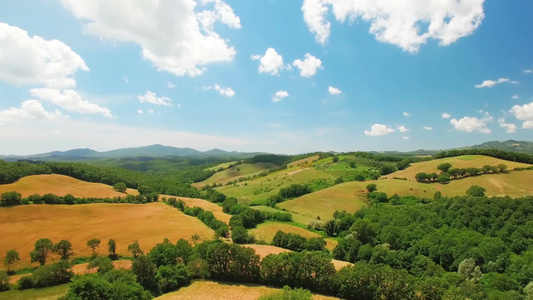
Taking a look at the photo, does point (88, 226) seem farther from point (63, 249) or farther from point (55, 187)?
point (55, 187)

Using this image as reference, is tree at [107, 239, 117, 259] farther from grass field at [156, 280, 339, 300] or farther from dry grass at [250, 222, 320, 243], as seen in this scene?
dry grass at [250, 222, 320, 243]

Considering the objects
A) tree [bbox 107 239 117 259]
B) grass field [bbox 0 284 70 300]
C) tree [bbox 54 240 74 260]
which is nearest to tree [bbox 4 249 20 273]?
tree [bbox 54 240 74 260]

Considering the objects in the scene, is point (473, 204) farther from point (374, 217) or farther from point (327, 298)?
point (327, 298)

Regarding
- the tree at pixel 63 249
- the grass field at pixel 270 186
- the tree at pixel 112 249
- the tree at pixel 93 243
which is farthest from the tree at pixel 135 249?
the grass field at pixel 270 186

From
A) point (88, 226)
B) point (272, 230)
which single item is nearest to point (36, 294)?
point (88, 226)

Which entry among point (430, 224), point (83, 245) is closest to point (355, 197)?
point (430, 224)

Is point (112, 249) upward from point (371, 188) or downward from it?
downward
